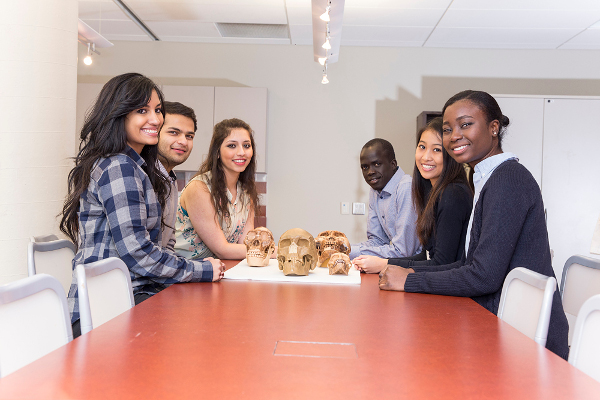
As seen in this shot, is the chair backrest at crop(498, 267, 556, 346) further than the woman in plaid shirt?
No

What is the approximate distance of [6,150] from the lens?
229 centimetres

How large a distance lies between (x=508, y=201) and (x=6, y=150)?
220cm

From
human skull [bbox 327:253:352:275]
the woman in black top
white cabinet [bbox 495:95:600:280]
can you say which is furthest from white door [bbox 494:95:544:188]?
human skull [bbox 327:253:352:275]

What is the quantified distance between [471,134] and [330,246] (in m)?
0.71

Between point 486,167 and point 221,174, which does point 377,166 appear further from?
point 486,167

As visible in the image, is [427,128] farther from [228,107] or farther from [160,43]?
[160,43]

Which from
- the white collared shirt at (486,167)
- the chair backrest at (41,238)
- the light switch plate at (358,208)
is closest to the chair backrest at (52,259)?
the chair backrest at (41,238)

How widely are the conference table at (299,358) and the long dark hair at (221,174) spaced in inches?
45.9

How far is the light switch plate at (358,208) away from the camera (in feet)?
16.6

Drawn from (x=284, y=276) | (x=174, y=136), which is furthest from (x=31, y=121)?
(x=284, y=276)

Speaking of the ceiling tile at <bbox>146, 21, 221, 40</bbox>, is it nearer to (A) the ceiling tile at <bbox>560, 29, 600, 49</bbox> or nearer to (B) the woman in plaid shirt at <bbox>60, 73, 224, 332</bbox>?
(B) the woman in plaid shirt at <bbox>60, 73, 224, 332</bbox>

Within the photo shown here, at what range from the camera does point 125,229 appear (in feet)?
5.40

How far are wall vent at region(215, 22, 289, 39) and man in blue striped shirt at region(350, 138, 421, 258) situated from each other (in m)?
2.18

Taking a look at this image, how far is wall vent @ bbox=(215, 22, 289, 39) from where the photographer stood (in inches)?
182
